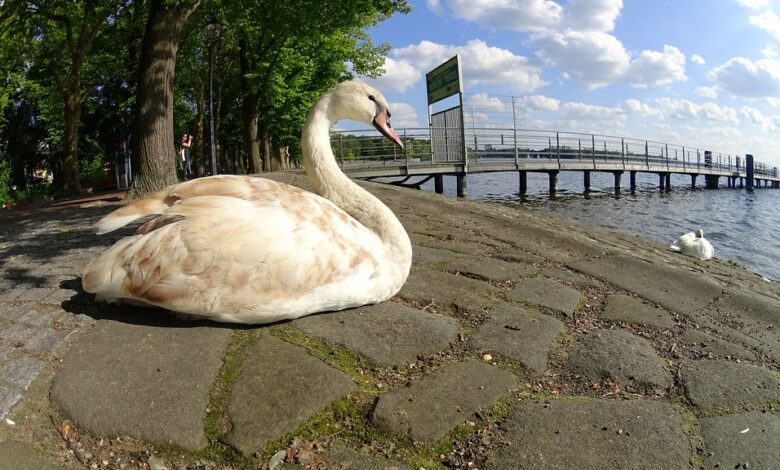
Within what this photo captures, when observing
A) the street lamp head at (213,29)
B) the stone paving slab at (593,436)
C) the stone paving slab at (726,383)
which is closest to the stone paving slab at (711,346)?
the stone paving slab at (726,383)

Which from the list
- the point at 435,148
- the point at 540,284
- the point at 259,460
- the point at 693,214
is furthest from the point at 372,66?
the point at 259,460

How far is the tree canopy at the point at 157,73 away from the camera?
9.16 metres

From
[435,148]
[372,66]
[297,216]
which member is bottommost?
[297,216]

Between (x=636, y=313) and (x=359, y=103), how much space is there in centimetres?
244

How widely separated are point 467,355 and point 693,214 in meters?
21.9

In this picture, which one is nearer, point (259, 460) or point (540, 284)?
point (259, 460)

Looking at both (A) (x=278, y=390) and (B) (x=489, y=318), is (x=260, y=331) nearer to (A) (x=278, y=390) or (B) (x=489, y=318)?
(A) (x=278, y=390)

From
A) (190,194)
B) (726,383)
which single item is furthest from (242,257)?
(726,383)

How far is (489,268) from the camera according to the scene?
4.56 metres

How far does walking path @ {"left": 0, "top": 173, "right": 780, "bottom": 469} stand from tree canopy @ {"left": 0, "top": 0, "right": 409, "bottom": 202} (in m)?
6.05

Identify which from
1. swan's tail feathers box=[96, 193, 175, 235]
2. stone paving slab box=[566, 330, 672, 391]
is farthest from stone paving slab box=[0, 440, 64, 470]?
stone paving slab box=[566, 330, 672, 391]

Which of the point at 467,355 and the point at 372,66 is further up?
the point at 372,66

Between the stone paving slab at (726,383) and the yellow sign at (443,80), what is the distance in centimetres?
2231

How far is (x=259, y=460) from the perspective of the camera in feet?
6.61
